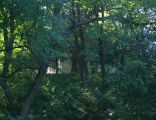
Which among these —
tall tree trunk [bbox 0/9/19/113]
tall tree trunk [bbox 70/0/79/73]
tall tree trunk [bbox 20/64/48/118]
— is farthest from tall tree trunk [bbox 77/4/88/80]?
tall tree trunk [bbox 0/9/19/113]

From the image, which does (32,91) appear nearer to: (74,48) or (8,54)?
(8,54)

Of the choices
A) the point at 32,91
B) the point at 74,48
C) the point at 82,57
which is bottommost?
the point at 32,91

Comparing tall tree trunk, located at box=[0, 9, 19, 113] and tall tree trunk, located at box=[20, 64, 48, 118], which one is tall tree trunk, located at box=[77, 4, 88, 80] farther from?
tall tree trunk, located at box=[0, 9, 19, 113]

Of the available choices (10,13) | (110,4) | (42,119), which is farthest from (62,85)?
(10,13)

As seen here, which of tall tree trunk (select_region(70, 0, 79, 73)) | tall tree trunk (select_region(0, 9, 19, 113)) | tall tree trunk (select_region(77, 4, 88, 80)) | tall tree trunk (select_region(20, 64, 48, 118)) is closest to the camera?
tall tree trunk (select_region(0, 9, 19, 113))

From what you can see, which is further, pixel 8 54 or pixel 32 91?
pixel 32 91

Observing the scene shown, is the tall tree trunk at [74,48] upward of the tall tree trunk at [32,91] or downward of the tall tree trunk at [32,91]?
upward

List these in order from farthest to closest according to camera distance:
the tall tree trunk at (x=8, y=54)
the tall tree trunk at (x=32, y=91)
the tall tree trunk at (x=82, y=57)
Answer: the tall tree trunk at (x=82, y=57), the tall tree trunk at (x=32, y=91), the tall tree trunk at (x=8, y=54)

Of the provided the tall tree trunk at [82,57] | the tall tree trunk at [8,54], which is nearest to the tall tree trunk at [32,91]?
the tall tree trunk at [8,54]

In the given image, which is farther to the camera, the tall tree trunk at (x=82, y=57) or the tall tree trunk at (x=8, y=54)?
the tall tree trunk at (x=82, y=57)

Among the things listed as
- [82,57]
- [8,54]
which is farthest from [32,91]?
[82,57]

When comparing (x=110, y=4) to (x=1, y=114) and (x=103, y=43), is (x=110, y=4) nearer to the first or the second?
(x=103, y=43)

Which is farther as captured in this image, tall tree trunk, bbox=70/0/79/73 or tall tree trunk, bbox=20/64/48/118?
tall tree trunk, bbox=70/0/79/73

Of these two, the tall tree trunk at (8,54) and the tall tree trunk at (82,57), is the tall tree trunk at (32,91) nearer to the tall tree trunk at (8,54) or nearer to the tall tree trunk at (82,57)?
the tall tree trunk at (8,54)
